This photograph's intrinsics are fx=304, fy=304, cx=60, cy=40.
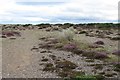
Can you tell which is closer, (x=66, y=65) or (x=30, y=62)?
(x=66, y=65)

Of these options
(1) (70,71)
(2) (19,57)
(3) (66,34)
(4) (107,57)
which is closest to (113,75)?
(1) (70,71)

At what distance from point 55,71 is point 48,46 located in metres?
13.3

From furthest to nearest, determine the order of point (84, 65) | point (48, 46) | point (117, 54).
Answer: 1. point (48, 46)
2. point (117, 54)
3. point (84, 65)

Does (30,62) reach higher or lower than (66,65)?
lower

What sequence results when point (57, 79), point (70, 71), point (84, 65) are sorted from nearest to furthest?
point (57, 79)
point (70, 71)
point (84, 65)

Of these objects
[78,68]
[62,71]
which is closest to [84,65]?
[78,68]

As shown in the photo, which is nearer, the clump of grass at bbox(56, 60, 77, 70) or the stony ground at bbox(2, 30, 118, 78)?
the stony ground at bbox(2, 30, 118, 78)

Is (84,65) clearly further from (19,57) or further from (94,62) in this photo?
(19,57)

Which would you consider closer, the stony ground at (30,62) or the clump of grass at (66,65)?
the stony ground at (30,62)

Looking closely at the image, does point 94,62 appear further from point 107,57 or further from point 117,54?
point 117,54

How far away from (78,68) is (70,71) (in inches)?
55.4

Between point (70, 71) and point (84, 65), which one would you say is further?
point (84, 65)

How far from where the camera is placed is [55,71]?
894 inches

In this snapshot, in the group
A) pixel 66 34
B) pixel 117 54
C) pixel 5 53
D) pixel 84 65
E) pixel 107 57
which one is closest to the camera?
pixel 84 65
